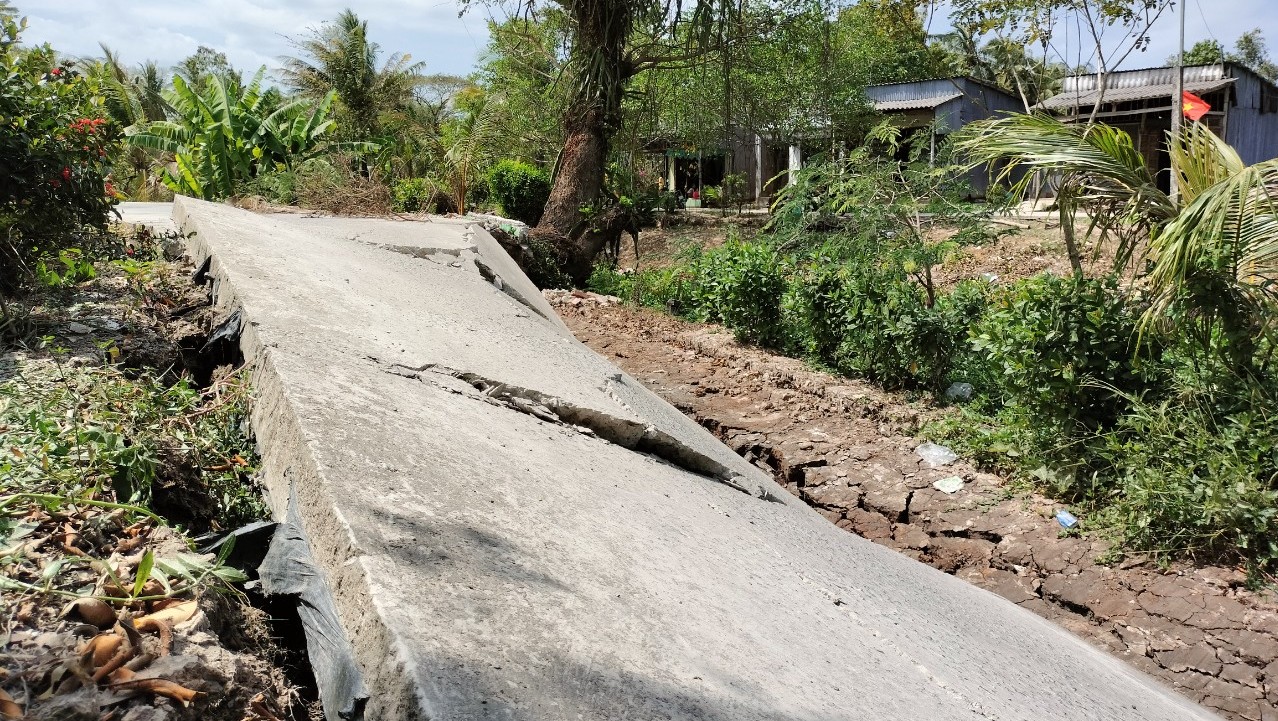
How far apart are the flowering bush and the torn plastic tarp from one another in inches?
90.5

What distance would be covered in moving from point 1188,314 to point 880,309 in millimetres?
2663

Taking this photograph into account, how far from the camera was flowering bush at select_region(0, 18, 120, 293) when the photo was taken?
3277 millimetres

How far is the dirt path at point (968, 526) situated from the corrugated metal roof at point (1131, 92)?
16.6 metres

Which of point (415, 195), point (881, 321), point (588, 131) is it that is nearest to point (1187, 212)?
point (881, 321)

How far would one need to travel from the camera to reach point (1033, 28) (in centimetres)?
1538

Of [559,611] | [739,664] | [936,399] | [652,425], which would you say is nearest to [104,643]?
[559,611]

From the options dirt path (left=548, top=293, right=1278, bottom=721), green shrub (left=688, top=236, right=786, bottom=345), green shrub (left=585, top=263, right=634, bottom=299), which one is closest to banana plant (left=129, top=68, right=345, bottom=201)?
green shrub (left=585, top=263, right=634, bottom=299)

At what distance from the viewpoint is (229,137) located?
11.1 meters

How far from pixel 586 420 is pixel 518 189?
1454cm

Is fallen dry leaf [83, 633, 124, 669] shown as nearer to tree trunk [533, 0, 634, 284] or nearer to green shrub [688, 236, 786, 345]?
green shrub [688, 236, 786, 345]

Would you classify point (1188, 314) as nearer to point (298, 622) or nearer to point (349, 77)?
point (298, 622)

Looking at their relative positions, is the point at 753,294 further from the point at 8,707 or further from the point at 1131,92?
the point at 1131,92

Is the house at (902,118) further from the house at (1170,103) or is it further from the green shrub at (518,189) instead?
the green shrub at (518,189)

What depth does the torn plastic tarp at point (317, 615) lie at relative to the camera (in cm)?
144
